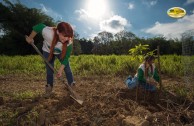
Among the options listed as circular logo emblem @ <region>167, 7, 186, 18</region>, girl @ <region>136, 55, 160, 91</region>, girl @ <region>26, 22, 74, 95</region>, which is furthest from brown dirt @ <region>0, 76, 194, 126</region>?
circular logo emblem @ <region>167, 7, 186, 18</region>

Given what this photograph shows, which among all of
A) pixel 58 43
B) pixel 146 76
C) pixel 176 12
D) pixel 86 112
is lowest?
pixel 86 112

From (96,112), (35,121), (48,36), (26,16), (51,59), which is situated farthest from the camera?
(26,16)

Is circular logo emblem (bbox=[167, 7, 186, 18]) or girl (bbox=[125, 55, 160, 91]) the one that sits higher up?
circular logo emblem (bbox=[167, 7, 186, 18])

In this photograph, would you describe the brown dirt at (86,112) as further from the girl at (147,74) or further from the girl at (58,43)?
the girl at (58,43)

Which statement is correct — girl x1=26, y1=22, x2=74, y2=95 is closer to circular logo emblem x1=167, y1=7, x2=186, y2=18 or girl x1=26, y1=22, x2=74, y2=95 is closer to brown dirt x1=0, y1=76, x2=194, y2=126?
brown dirt x1=0, y1=76, x2=194, y2=126

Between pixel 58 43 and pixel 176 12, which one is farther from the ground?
pixel 176 12

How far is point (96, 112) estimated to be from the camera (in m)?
2.61

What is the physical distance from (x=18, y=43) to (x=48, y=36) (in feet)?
60.9

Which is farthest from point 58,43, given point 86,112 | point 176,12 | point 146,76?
point 176,12

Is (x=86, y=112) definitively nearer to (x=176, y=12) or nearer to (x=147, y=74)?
(x=147, y=74)

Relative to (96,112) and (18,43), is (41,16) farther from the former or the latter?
(96,112)

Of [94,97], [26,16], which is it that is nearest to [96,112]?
[94,97]

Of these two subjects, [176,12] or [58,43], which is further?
[176,12]

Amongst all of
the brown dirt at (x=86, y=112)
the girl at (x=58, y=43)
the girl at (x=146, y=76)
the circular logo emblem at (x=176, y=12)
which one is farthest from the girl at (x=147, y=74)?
the girl at (x=58, y=43)
